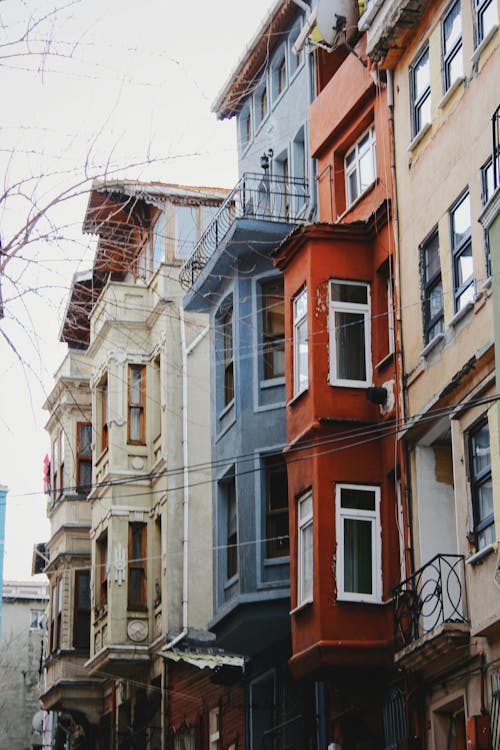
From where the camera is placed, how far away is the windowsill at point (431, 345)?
67.6 feet

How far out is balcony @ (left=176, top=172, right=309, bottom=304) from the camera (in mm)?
27562

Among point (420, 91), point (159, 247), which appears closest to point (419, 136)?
point (420, 91)

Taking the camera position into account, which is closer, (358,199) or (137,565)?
(358,199)

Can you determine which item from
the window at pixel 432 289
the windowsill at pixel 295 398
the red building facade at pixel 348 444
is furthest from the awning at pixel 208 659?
the window at pixel 432 289

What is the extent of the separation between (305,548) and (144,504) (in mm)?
13308

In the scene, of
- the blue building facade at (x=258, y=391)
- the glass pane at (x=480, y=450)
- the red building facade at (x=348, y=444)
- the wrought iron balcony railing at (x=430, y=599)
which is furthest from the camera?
the blue building facade at (x=258, y=391)

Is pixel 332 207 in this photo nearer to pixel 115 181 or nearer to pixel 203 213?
pixel 203 213

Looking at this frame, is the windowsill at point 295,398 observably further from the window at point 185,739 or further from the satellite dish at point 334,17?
the window at point 185,739

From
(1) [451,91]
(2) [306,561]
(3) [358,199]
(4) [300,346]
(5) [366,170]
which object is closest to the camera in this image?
(1) [451,91]

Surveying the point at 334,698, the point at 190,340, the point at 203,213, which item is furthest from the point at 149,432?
the point at 334,698

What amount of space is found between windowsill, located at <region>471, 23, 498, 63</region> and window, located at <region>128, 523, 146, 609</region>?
1867 cm

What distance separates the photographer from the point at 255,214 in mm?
27609

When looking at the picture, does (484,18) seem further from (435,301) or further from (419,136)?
(435,301)

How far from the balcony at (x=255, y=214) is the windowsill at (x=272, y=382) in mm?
2358
